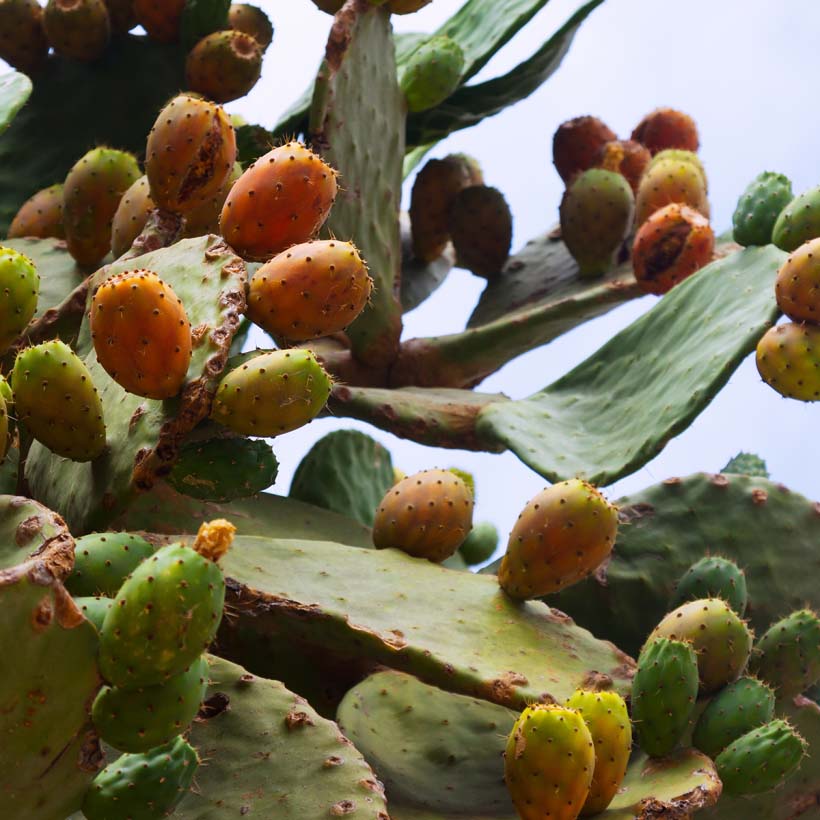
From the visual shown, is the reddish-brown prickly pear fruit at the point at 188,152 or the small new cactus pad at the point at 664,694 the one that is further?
the reddish-brown prickly pear fruit at the point at 188,152

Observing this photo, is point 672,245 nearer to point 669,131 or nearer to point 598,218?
point 598,218

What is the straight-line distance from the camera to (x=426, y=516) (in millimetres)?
1461

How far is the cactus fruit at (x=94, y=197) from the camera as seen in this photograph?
1566 mm

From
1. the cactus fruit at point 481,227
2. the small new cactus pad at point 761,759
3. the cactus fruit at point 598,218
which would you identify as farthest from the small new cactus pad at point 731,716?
the cactus fruit at point 481,227

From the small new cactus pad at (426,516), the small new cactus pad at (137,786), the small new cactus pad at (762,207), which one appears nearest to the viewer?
the small new cactus pad at (137,786)

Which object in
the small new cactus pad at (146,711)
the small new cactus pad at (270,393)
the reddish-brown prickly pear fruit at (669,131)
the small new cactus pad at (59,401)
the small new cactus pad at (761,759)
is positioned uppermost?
the reddish-brown prickly pear fruit at (669,131)

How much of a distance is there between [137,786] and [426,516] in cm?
59

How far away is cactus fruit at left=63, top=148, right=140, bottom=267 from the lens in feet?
5.14

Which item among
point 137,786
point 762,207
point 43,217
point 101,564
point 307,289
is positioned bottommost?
point 137,786

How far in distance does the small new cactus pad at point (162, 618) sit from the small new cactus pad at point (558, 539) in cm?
56

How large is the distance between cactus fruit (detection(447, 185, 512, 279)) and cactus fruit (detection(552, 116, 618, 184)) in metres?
0.15

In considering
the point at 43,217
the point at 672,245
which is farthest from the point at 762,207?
the point at 43,217

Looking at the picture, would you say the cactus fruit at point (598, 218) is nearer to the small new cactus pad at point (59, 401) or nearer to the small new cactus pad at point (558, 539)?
the small new cactus pad at point (558, 539)

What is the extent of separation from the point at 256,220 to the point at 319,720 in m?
0.46
